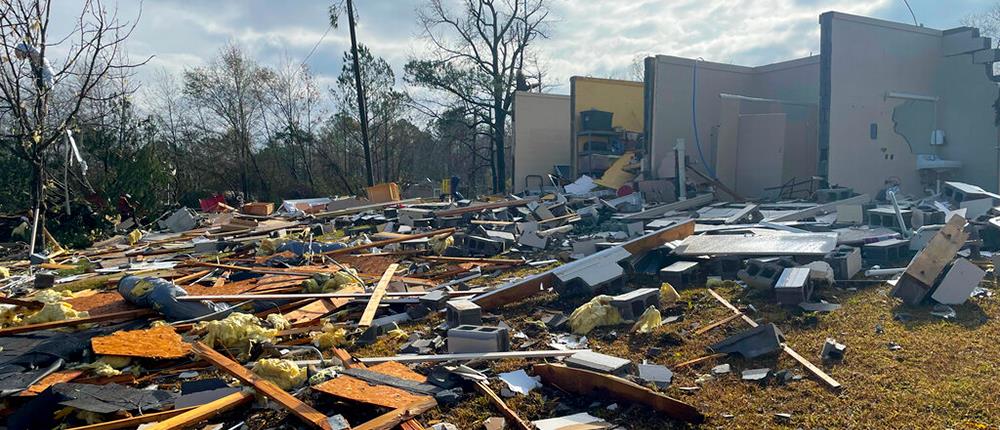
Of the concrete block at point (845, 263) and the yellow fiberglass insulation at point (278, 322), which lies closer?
the yellow fiberglass insulation at point (278, 322)

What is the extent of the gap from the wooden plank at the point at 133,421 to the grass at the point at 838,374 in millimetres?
1469

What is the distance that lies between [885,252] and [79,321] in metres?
8.32

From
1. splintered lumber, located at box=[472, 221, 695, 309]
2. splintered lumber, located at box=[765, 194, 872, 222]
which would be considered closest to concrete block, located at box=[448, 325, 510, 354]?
splintered lumber, located at box=[472, 221, 695, 309]

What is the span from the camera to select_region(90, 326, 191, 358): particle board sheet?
4.32 m

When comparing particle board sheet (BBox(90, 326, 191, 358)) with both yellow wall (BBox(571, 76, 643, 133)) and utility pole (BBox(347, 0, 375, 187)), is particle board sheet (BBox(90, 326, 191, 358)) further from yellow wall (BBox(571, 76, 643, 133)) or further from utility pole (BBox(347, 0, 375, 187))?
utility pole (BBox(347, 0, 375, 187))

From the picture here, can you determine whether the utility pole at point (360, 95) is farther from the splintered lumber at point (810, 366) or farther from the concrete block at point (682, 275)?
the splintered lumber at point (810, 366)

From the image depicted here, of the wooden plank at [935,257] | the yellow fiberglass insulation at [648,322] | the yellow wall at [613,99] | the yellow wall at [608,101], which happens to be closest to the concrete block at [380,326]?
the yellow fiberglass insulation at [648,322]

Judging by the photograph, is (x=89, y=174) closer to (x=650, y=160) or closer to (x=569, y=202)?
(x=569, y=202)

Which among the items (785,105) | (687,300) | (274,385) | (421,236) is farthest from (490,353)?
(785,105)

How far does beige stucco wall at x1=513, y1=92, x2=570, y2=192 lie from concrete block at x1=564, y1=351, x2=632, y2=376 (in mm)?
15443

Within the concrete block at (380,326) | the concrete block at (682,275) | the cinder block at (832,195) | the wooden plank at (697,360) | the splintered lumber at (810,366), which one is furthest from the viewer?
the cinder block at (832,195)

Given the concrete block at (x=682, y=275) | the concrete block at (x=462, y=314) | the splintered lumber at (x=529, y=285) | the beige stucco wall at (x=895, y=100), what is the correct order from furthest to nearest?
the beige stucco wall at (x=895, y=100), the concrete block at (x=682, y=275), the splintered lumber at (x=529, y=285), the concrete block at (x=462, y=314)

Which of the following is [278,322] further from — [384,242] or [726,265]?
[726,265]

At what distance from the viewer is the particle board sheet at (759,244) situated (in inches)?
246
